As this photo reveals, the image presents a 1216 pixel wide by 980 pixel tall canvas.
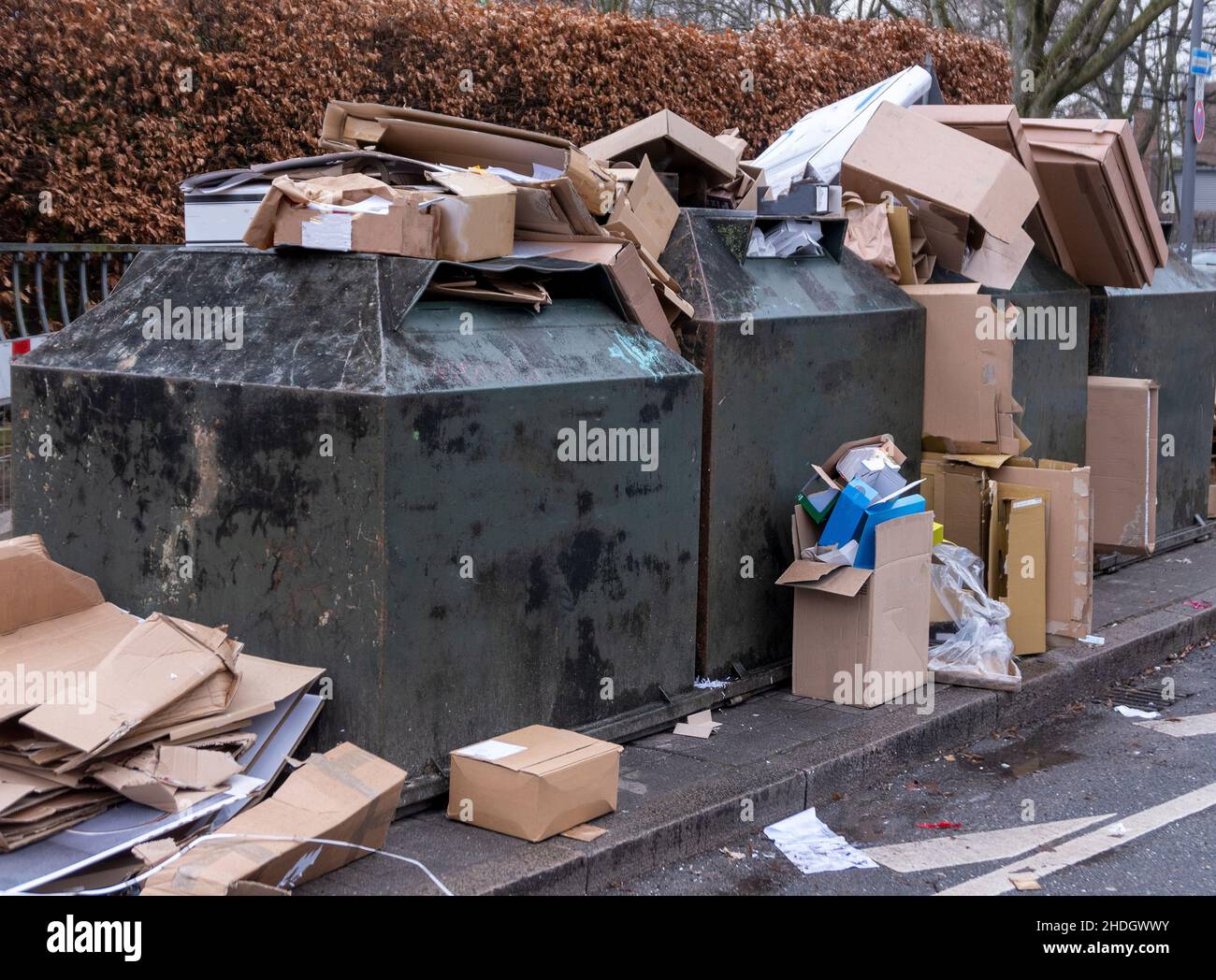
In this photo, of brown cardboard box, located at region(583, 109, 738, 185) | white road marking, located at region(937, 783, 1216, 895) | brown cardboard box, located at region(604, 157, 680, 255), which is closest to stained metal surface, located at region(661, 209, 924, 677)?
brown cardboard box, located at region(604, 157, 680, 255)

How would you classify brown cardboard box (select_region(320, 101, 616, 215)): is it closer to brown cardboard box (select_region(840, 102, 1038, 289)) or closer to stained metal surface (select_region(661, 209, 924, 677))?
stained metal surface (select_region(661, 209, 924, 677))

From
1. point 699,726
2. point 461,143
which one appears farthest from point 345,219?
point 699,726

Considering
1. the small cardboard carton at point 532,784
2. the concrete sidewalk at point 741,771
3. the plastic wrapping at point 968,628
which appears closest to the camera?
the concrete sidewalk at point 741,771

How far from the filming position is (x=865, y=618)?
4703 mm

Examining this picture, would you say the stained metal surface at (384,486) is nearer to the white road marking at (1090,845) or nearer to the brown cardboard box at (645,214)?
the brown cardboard box at (645,214)

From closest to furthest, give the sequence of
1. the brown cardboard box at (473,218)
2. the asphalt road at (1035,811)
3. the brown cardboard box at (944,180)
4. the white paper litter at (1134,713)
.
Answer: the asphalt road at (1035,811) < the brown cardboard box at (473,218) < the white paper litter at (1134,713) < the brown cardboard box at (944,180)

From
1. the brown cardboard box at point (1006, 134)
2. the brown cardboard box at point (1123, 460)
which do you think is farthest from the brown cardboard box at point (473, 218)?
the brown cardboard box at point (1123, 460)

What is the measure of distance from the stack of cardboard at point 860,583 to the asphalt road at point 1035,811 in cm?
39

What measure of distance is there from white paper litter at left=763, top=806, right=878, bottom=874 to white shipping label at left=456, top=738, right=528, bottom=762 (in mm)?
864

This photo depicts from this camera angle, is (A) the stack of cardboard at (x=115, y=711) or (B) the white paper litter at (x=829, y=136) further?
(B) the white paper litter at (x=829, y=136)

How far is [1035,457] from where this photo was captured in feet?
21.2

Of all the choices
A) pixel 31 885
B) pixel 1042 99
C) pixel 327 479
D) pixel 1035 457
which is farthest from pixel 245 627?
pixel 1042 99

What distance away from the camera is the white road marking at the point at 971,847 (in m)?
3.91

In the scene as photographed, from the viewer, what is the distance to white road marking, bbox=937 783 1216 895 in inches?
147
